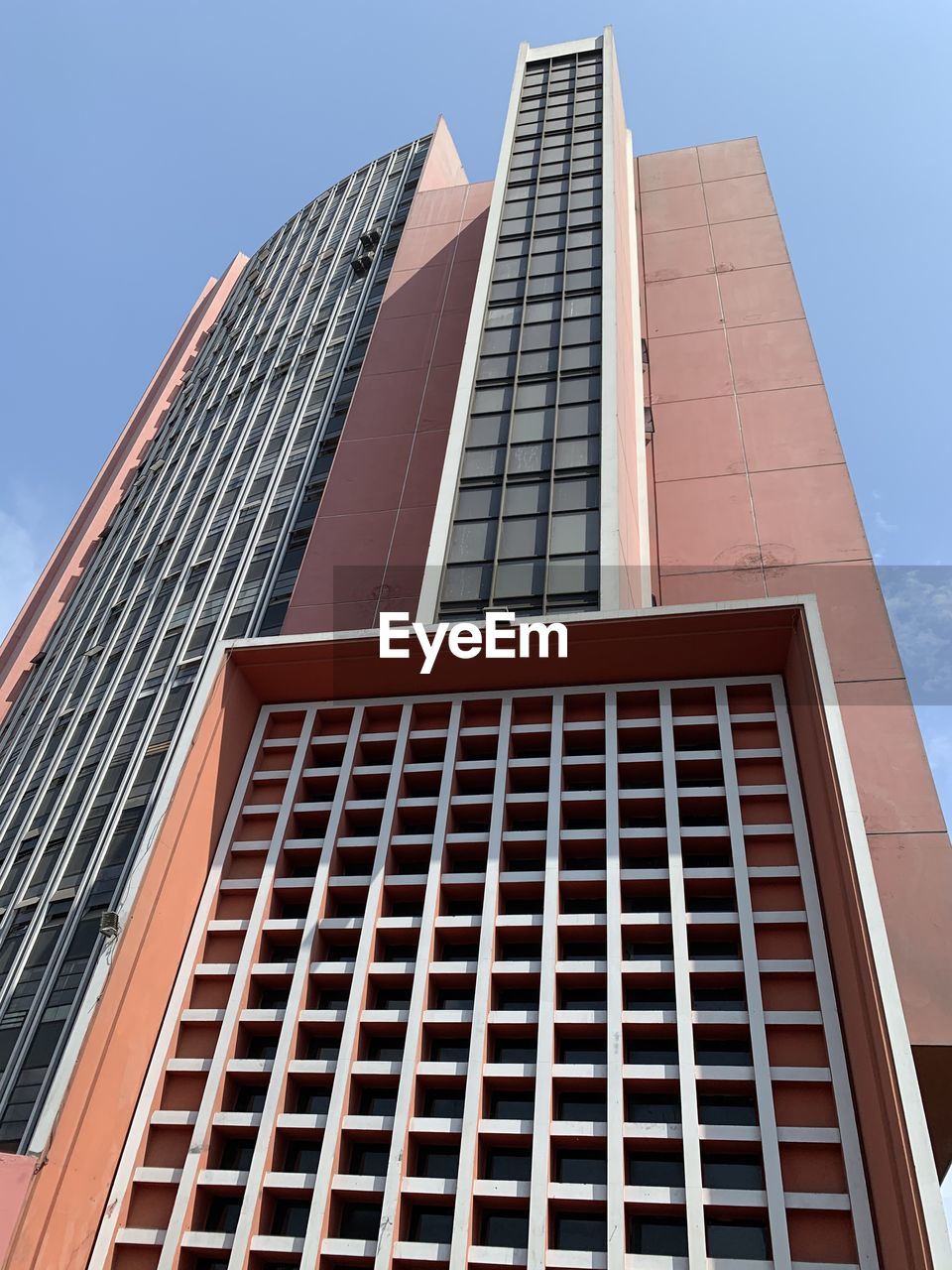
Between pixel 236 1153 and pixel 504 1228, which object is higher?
pixel 236 1153

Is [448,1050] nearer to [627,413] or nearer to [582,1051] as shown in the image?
[582,1051]

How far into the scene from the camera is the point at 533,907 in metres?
11.8

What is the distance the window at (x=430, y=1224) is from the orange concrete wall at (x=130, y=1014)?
309cm

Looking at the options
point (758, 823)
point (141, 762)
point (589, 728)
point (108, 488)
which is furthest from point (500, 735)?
point (108, 488)

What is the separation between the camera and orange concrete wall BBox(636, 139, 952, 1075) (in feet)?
49.6

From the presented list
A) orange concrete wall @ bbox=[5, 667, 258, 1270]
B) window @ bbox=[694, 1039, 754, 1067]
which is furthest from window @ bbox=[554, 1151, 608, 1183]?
orange concrete wall @ bbox=[5, 667, 258, 1270]

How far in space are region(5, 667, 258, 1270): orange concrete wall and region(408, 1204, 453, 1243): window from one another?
3.09 m

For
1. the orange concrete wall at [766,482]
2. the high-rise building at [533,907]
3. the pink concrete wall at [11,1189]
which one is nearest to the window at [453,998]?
the high-rise building at [533,907]

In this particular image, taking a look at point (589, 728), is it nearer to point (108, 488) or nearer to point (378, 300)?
point (378, 300)

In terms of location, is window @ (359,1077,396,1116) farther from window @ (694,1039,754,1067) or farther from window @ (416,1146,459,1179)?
window @ (694,1039,754,1067)

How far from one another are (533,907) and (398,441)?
56.3 feet

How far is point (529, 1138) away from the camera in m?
9.61
